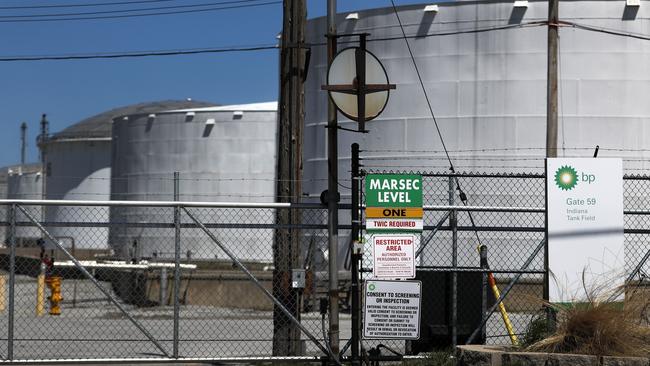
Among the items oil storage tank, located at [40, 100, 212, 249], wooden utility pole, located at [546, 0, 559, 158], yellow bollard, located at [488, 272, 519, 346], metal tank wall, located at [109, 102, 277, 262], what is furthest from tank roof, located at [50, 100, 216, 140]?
yellow bollard, located at [488, 272, 519, 346]

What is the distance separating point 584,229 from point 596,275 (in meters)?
0.52

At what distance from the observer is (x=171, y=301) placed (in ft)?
84.1

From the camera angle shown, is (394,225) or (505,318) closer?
(394,225)

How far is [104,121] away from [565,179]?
204ft

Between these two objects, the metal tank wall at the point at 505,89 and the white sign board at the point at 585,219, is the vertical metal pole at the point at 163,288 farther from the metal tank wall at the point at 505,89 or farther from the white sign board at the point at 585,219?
the white sign board at the point at 585,219

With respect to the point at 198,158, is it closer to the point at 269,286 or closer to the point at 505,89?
the point at 269,286

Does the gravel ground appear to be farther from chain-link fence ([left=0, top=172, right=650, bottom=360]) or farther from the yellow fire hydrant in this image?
the yellow fire hydrant

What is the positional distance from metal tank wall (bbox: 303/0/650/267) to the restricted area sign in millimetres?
15549

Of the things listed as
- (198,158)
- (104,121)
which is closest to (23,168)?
(104,121)

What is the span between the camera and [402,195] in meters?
10.8

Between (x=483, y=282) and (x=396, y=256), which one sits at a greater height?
(x=396, y=256)

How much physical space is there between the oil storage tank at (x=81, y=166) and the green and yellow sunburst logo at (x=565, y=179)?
47.6 m

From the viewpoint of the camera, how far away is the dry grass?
997cm

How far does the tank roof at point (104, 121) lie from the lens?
66812 mm
